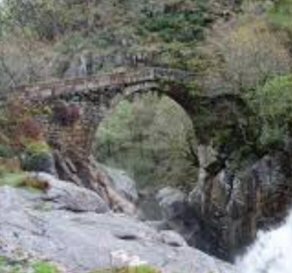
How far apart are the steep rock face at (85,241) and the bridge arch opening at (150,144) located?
23.3 meters

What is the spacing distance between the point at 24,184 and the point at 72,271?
713 cm

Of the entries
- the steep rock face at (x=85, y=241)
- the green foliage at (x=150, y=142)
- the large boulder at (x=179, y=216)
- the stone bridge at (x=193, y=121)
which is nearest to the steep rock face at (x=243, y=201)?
the stone bridge at (x=193, y=121)

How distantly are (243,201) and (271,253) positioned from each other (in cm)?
371

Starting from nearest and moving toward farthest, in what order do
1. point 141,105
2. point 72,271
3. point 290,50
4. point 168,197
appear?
1. point 72,271
2. point 290,50
3. point 168,197
4. point 141,105

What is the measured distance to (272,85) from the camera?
34.2m

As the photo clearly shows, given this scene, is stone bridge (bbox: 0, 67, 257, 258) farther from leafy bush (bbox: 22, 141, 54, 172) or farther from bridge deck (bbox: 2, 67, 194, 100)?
leafy bush (bbox: 22, 141, 54, 172)

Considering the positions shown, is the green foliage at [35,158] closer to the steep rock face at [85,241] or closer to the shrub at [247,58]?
the steep rock face at [85,241]

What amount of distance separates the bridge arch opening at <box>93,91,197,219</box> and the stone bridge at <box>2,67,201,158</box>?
Answer: 23.4 feet

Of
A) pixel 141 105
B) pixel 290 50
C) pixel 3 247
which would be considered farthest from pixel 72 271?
pixel 141 105

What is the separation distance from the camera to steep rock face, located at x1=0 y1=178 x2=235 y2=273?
1644cm

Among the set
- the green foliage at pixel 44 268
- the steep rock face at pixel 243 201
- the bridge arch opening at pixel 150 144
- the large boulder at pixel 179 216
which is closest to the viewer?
the green foliage at pixel 44 268

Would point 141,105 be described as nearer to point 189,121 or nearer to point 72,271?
point 189,121

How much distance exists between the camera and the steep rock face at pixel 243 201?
116 feet

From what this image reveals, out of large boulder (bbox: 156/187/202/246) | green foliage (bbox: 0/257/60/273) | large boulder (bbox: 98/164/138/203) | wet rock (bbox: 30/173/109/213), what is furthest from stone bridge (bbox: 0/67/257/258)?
green foliage (bbox: 0/257/60/273)
